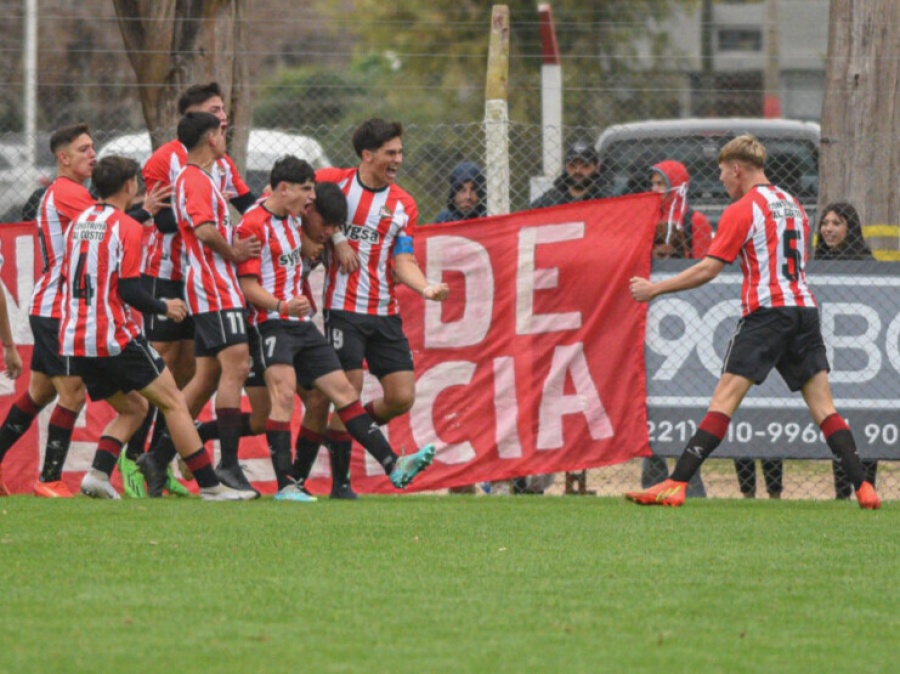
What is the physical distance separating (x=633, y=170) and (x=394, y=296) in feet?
20.7

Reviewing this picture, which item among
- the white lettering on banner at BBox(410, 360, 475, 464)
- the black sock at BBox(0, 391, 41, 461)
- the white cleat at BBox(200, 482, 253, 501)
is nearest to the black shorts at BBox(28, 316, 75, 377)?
the black sock at BBox(0, 391, 41, 461)

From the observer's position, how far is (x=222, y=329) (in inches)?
380

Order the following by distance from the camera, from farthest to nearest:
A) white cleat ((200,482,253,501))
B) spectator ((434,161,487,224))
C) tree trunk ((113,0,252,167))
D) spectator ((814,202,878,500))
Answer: tree trunk ((113,0,252,167)) < spectator ((434,161,487,224)) < spectator ((814,202,878,500)) < white cleat ((200,482,253,501))

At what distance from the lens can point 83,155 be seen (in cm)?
1012

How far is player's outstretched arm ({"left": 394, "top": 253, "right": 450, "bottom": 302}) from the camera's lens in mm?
9688

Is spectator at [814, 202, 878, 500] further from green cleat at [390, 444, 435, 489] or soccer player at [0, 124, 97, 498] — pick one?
soccer player at [0, 124, 97, 498]

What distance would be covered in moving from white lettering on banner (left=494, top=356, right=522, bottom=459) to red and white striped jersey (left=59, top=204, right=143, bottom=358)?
272cm

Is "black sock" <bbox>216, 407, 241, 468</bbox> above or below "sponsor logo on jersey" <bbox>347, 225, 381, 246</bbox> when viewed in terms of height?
below

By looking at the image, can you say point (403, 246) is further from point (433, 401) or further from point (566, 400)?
point (566, 400)

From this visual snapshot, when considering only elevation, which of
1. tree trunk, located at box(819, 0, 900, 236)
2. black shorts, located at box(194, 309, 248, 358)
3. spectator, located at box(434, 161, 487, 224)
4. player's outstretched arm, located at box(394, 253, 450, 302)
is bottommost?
black shorts, located at box(194, 309, 248, 358)

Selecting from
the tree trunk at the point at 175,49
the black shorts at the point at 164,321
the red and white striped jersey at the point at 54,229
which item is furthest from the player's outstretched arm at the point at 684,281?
the tree trunk at the point at 175,49

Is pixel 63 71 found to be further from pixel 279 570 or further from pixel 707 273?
pixel 279 570

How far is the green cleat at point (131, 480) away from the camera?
10297 mm

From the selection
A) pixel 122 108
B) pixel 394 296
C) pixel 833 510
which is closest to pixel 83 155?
pixel 394 296
